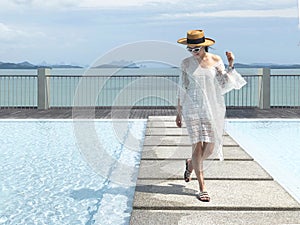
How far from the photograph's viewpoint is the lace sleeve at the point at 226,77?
13.6ft

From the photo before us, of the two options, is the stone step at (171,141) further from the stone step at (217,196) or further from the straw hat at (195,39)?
the straw hat at (195,39)

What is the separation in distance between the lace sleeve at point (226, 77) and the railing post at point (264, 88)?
10050 millimetres

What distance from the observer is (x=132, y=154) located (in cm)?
754

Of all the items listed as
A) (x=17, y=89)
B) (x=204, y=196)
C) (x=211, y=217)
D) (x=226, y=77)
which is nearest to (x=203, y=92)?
(x=226, y=77)

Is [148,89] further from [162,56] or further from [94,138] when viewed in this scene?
[162,56]

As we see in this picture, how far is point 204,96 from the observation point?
412 centimetres

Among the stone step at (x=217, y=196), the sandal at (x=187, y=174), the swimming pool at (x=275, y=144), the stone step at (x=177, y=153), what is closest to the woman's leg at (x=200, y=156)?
the stone step at (x=217, y=196)

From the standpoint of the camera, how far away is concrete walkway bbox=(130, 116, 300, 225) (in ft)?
12.1

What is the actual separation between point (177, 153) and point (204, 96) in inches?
107

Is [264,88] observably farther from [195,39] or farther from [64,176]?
[195,39]

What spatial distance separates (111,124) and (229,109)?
4.76m

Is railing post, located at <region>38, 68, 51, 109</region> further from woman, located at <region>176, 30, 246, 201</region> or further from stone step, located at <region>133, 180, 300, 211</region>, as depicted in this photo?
woman, located at <region>176, 30, 246, 201</region>

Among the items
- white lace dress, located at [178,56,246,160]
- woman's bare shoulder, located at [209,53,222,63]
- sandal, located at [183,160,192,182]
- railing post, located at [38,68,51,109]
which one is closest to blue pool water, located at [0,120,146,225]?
sandal, located at [183,160,192,182]

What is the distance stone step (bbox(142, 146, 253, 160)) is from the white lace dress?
6.66 feet
